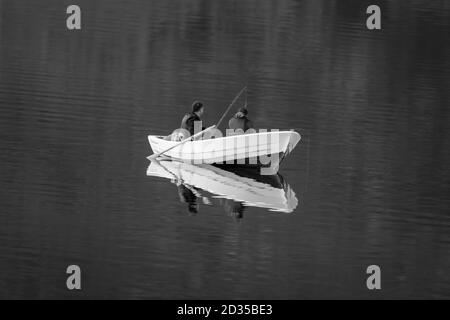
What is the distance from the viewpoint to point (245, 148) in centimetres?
4034

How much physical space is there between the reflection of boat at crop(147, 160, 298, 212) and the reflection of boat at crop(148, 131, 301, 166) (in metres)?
0.40

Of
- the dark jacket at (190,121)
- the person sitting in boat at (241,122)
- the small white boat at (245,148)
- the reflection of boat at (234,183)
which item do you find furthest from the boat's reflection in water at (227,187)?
the person sitting in boat at (241,122)

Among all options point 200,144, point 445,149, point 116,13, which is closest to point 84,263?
point 200,144

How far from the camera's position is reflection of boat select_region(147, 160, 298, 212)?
119 ft

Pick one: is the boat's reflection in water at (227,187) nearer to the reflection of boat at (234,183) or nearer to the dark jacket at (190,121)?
the reflection of boat at (234,183)

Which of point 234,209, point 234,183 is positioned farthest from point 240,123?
point 234,209

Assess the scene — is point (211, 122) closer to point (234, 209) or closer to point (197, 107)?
point (197, 107)

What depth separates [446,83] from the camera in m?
65.2

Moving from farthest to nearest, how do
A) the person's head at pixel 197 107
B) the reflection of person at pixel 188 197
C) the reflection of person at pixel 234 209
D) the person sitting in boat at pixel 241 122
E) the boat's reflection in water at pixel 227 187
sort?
the person's head at pixel 197 107
the person sitting in boat at pixel 241 122
the boat's reflection in water at pixel 227 187
the reflection of person at pixel 188 197
the reflection of person at pixel 234 209

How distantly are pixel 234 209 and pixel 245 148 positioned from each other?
583 cm

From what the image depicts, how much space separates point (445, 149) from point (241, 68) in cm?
2098

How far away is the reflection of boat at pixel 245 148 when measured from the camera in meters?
39.9

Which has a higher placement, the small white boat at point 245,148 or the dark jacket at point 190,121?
the dark jacket at point 190,121
